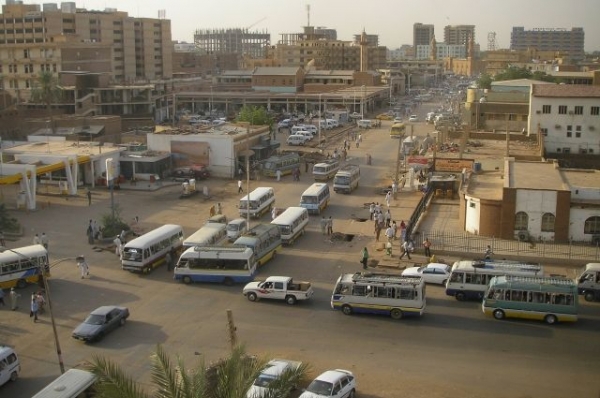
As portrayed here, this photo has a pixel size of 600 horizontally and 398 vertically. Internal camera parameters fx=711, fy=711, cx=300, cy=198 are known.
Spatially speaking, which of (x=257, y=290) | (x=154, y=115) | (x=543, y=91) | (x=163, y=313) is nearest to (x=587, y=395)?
(x=257, y=290)

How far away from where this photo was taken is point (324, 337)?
18.2 m

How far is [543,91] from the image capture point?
48.1 metres

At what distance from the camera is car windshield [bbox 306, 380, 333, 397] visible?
14272 mm

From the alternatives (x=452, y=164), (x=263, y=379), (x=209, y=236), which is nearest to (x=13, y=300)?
(x=209, y=236)

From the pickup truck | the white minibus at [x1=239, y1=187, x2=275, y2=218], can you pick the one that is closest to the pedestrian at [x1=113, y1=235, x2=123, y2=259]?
the white minibus at [x1=239, y1=187, x2=275, y2=218]

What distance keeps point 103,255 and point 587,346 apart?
16.6m

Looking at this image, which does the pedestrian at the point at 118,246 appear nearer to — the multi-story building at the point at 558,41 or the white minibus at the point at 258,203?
the white minibus at the point at 258,203

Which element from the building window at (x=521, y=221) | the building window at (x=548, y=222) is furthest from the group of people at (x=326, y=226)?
the building window at (x=548, y=222)

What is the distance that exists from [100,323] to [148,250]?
5.65 meters

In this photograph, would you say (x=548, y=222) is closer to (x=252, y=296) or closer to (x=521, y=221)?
(x=521, y=221)

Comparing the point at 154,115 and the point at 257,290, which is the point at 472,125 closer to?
the point at 154,115

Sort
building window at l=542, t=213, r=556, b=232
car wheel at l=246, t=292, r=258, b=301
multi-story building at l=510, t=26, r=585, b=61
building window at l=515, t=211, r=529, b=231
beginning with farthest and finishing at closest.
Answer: multi-story building at l=510, t=26, r=585, b=61 < building window at l=515, t=211, r=529, b=231 < building window at l=542, t=213, r=556, b=232 < car wheel at l=246, t=292, r=258, b=301

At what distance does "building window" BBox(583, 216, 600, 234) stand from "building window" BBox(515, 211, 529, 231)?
206 cm

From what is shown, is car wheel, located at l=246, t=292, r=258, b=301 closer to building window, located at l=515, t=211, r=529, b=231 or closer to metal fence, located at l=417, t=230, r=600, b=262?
metal fence, located at l=417, t=230, r=600, b=262
